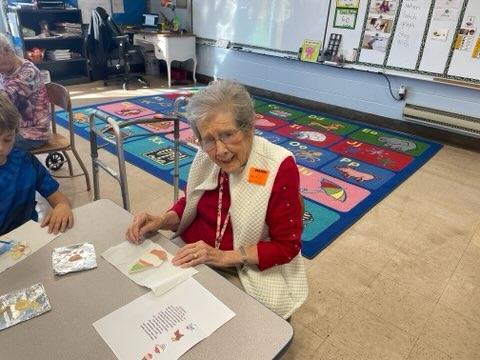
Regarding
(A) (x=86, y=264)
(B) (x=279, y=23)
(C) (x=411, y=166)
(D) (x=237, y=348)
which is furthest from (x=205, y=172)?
(B) (x=279, y=23)

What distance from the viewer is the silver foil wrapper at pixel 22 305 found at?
0.76 m

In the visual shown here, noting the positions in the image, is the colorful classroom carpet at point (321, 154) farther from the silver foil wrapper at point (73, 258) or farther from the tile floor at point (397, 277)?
the silver foil wrapper at point (73, 258)

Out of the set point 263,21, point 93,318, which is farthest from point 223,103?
point 263,21

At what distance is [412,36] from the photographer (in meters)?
3.68

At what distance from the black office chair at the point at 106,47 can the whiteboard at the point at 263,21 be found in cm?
121

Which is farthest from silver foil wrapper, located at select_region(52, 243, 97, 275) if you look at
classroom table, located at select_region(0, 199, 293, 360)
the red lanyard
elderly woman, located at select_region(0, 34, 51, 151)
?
elderly woman, located at select_region(0, 34, 51, 151)

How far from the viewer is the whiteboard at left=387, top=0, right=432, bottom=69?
358 cm

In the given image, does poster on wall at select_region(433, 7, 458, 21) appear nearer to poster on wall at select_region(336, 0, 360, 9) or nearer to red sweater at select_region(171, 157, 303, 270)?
poster on wall at select_region(336, 0, 360, 9)

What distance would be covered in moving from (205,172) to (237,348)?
2.12 ft

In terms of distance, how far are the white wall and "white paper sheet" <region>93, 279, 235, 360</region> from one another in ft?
12.6

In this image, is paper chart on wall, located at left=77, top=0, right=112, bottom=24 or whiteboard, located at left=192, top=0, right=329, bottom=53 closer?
whiteboard, located at left=192, top=0, right=329, bottom=53

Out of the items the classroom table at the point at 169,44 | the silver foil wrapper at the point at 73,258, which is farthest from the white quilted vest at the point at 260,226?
the classroom table at the point at 169,44

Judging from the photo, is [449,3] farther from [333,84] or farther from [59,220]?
[59,220]

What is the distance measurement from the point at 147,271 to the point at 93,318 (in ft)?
0.58
